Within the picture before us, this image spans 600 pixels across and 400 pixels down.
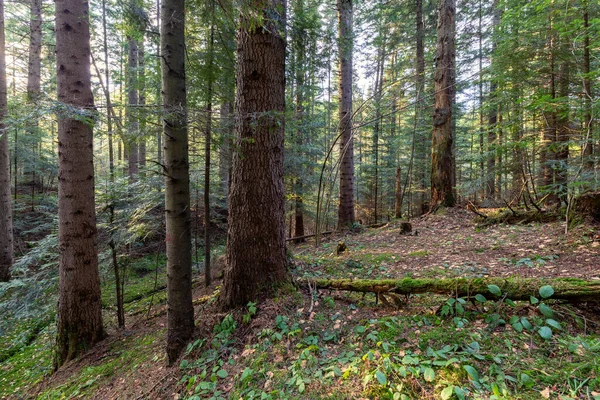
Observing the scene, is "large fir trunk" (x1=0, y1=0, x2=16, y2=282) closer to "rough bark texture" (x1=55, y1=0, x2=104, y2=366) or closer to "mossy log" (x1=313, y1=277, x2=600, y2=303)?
"rough bark texture" (x1=55, y1=0, x2=104, y2=366)

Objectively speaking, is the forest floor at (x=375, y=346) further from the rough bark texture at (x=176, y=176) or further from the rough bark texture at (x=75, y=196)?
the rough bark texture at (x=75, y=196)

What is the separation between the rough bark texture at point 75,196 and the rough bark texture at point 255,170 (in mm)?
2350

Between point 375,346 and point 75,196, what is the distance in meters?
4.36

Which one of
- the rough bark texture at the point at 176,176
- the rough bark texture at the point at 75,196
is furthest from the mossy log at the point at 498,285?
the rough bark texture at the point at 75,196

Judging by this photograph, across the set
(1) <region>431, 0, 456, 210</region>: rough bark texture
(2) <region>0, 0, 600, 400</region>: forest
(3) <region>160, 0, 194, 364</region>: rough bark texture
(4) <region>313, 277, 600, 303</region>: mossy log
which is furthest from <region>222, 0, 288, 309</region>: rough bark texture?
(1) <region>431, 0, 456, 210</region>: rough bark texture

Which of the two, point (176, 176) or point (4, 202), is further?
point (4, 202)

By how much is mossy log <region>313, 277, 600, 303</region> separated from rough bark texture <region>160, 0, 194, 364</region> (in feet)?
6.47

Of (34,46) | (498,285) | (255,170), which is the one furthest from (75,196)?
(34,46)

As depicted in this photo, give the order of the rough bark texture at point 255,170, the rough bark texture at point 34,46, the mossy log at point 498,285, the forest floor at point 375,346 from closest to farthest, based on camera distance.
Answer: the forest floor at point 375,346 → the mossy log at point 498,285 → the rough bark texture at point 255,170 → the rough bark texture at point 34,46

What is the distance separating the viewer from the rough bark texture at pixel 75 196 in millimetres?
3777

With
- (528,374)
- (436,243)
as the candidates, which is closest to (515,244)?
(436,243)

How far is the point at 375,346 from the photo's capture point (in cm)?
233

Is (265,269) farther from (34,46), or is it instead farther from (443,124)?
(34,46)

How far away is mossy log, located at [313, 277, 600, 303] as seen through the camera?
2186 mm
